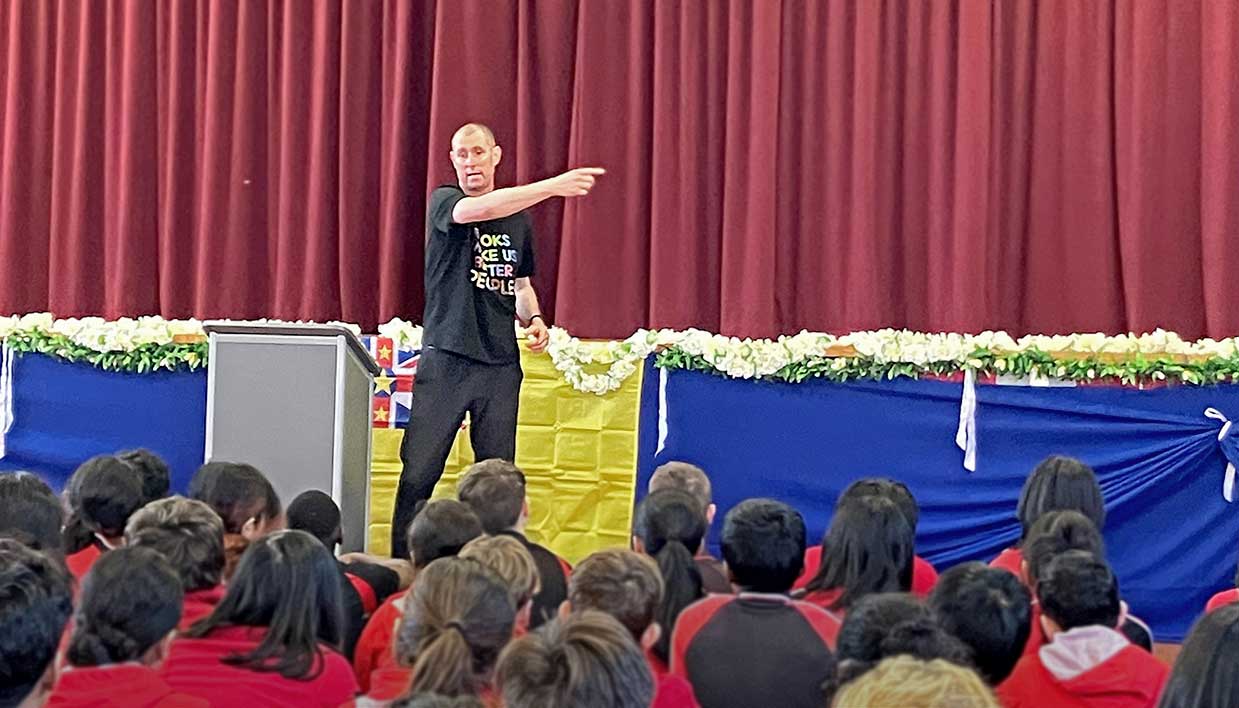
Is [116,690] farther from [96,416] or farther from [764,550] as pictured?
[96,416]

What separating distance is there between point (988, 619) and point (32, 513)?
2.15 meters

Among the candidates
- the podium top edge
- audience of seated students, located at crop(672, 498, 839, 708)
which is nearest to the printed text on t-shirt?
the podium top edge

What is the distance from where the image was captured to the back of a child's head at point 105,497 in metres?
3.76

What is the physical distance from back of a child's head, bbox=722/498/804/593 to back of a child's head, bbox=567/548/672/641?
1.19 feet

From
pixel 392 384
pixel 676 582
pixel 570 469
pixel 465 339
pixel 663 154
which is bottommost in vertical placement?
pixel 570 469

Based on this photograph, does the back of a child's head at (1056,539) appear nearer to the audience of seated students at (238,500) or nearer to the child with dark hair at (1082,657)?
the child with dark hair at (1082,657)

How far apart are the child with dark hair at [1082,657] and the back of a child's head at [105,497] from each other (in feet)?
7.14

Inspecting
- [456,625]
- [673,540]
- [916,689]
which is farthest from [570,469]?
[916,689]

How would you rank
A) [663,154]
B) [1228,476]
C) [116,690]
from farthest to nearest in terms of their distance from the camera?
1. [663,154]
2. [1228,476]
3. [116,690]

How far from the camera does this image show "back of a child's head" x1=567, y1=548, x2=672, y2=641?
112 inches

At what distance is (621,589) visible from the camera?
285cm

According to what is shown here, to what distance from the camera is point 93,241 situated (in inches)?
301

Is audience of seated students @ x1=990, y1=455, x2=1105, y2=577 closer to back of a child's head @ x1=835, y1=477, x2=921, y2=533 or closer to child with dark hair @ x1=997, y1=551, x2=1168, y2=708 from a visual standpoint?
back of a child's head @ x1=835, y1=477, x2=921, y2=533

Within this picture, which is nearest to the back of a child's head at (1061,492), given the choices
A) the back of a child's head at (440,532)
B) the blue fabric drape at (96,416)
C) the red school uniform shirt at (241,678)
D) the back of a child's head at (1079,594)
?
the back of a child's head at (1079,594)
